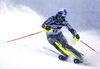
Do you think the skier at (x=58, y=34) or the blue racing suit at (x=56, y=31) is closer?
the skier at (x=58, y=34)

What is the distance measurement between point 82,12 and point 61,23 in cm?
785

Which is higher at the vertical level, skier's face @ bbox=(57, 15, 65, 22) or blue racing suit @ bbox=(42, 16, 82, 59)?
skier's face @ bbox=(57, 15, 65, 22)

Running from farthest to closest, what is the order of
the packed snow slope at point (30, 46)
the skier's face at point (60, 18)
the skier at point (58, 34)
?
the skier's face at point (60, 18) → the skier at point (58, 34) → the packed snow slope at point (30, 46)

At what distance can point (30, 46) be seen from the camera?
498 cm

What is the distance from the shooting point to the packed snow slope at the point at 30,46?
111 inches

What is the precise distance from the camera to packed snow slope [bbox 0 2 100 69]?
111 inches

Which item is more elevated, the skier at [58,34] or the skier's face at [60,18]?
the skier's face at [60,18]

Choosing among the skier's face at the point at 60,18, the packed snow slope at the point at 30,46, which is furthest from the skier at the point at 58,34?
the packed snow slope at the point at 30,46

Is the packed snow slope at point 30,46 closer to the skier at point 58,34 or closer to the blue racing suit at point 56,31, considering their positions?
the skier at point 58,34

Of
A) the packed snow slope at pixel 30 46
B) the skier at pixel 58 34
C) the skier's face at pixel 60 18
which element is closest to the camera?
the packed snow slope at pixel 30 46

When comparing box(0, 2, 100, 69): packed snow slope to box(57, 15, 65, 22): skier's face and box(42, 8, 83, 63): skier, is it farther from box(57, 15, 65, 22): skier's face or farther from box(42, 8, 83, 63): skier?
box(57, 15, 65, 22): skier's face

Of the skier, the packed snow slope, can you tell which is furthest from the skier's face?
the packed snow slope

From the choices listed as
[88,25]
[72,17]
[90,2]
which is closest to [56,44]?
[88,25]

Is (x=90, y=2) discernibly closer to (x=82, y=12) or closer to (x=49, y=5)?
(x=82, y=12)
